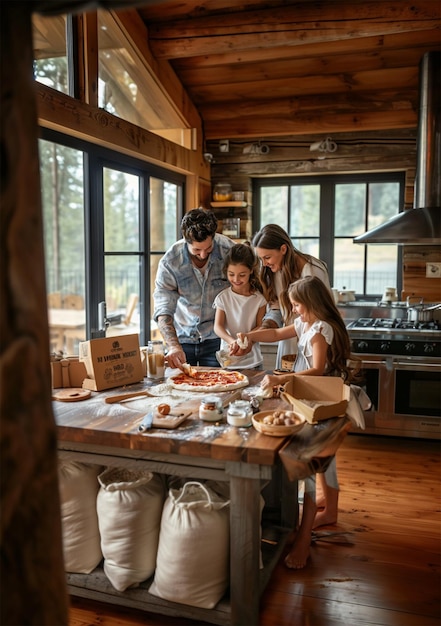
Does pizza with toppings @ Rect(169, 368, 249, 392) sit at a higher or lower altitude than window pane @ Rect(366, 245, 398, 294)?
lower

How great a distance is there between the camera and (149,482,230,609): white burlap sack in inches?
73.4

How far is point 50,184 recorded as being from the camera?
6.61 meters

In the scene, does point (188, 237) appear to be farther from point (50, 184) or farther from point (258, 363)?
point (50, 184)

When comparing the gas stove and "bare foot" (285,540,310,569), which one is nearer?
"bare foot" (285,540,310,569)

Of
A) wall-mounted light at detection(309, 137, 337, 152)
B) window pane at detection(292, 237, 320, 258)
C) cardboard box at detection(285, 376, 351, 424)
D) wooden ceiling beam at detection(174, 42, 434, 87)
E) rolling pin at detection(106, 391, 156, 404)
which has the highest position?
wooden ceiling beam at detection(174, 42, 434, 87)

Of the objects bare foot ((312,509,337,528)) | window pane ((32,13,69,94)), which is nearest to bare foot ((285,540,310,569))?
bare foot ((312,509,337,528))

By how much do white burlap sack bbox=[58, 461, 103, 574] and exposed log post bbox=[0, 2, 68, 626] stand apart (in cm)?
113

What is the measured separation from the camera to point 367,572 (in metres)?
2.31

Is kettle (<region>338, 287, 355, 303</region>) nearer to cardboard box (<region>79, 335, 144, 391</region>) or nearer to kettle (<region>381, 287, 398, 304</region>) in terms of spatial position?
kettle (<region>381, 287, 398, 304</region>)

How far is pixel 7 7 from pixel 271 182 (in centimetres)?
432

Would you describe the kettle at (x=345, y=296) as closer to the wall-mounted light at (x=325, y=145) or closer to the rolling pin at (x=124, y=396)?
the wall-mounted light at (x=325, y=145)

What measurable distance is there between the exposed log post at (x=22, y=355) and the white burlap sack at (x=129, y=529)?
1.01 metres

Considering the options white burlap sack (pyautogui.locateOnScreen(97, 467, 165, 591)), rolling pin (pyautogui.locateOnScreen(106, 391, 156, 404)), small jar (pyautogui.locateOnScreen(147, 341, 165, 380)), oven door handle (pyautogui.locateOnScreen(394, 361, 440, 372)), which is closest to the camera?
white burlap sack (pyautogui.locateOnScreen(97, 467, 165, 591))

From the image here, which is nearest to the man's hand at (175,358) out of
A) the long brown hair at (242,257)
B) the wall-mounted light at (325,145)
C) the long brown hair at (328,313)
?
the long brown hair at (242,257)
